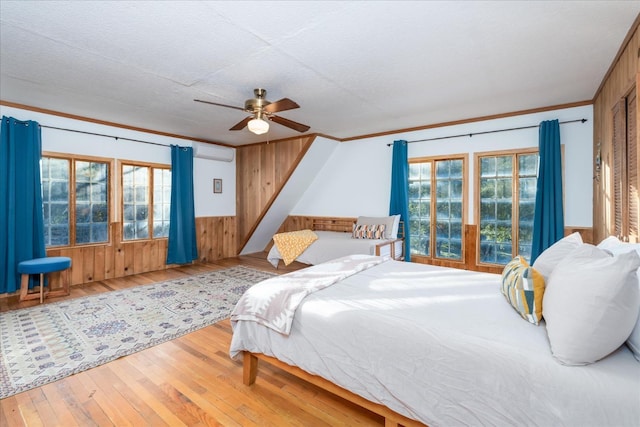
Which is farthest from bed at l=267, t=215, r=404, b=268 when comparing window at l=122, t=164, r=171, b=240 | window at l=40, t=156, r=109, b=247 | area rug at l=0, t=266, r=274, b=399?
window at l=40, t=156, r=109, b=247

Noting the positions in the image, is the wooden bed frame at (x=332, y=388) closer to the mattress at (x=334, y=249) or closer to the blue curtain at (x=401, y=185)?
the mattress at (x=334, y=249)

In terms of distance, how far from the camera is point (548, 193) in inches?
149

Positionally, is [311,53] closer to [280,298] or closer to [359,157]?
[280,298]

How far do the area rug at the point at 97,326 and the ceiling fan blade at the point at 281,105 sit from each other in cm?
223

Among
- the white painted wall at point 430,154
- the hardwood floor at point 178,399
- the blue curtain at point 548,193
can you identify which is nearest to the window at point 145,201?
the white painted wall at point 430,154

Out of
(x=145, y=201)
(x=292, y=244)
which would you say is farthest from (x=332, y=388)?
(x=145, y=201)

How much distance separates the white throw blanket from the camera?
5.86 ft

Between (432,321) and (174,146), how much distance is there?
5.23m

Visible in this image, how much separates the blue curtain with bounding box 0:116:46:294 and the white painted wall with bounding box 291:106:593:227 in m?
4.19

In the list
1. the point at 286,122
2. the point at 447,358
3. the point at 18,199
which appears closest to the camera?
the point at 447,358

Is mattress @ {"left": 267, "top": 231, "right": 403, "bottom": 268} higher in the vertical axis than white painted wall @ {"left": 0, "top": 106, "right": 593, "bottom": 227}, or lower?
lower

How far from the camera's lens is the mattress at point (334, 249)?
448 cm

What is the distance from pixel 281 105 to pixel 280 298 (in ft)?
6.21

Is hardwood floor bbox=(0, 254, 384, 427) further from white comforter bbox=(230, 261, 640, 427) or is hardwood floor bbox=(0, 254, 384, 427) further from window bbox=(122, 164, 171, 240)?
window bbox=(122, 164, 171, 240)
